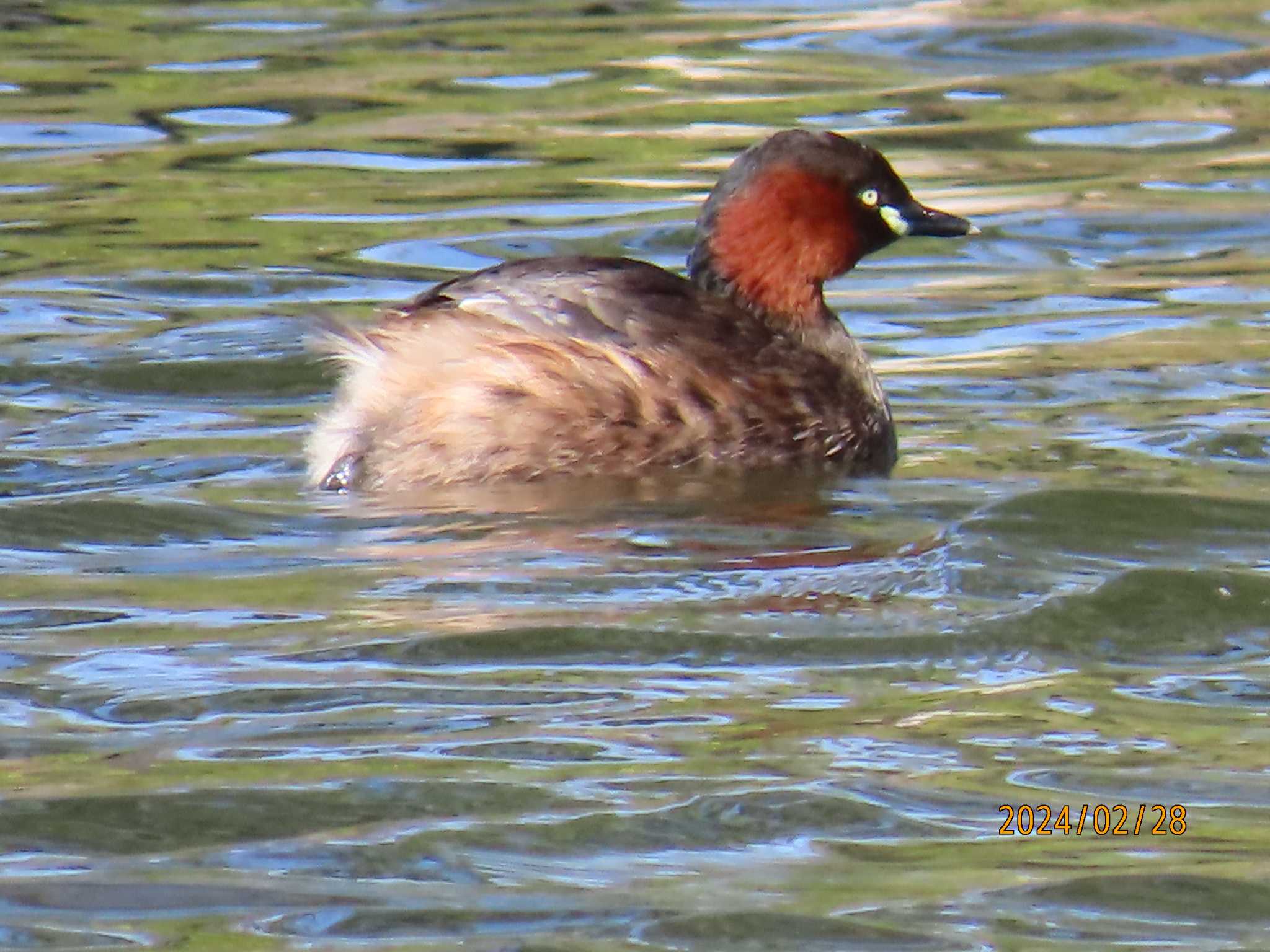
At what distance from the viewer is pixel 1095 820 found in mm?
Result: 4281

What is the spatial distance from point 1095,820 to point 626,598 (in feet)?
4.84

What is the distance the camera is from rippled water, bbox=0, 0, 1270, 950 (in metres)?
4.04

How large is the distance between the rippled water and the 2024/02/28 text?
0.01 m

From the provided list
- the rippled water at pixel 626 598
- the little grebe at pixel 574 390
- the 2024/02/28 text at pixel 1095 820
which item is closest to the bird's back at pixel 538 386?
the little grebe at pixel 574 390

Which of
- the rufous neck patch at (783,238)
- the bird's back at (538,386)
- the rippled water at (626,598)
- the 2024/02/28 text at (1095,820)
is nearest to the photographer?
the rippled water at (626,598)

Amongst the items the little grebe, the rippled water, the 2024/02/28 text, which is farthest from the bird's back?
the 2024/02/28 text

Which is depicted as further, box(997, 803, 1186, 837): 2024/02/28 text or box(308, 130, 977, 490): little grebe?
box(308, 130, 977, 490): little grebe

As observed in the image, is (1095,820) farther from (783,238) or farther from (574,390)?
(783,238)

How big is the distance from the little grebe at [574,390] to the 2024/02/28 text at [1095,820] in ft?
8.14

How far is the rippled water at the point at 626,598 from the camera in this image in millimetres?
4043

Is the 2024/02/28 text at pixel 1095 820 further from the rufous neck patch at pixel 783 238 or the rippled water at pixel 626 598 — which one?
the rufous neck patch at pixel 783 238

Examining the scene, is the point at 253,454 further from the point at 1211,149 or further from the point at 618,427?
the point at 1211,149

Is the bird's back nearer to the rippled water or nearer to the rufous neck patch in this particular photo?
the rippled water

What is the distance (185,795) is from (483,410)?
235 centimetres
